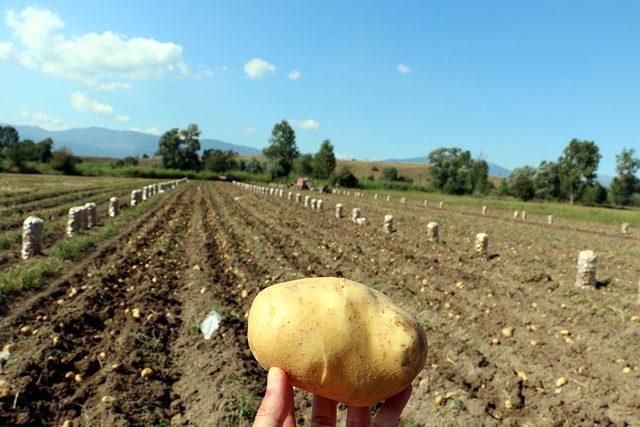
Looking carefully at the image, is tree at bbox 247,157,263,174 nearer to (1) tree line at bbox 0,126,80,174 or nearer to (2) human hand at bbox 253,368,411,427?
(1) tree line at bbox 0,126,80,174

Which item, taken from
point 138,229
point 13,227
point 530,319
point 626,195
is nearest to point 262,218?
point 138,229

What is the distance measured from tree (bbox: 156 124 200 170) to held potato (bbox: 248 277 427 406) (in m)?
101

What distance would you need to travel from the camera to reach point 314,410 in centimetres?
241

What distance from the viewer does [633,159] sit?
74438 mm

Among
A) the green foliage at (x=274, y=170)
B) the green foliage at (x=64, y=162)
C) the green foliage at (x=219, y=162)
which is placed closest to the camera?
the green foliage at (x=64, y=162)

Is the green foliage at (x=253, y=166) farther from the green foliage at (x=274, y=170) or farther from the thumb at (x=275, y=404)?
the thumb at (x=275, y=404)

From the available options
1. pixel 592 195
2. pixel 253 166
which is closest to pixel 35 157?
pixel 253 166

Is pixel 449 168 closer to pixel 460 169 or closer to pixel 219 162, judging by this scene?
pixel 460 169

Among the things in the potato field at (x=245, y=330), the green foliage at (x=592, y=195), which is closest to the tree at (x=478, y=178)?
the green foliage at (x=592, y=195)

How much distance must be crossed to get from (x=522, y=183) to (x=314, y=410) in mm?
68388

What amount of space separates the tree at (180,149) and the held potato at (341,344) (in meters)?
101

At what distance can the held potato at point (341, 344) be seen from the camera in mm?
2199

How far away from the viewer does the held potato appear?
2199 millimetres

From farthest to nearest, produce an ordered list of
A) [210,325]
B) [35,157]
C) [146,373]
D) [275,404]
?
[35,157]
[210,325]
[146,373]
[275,404]
